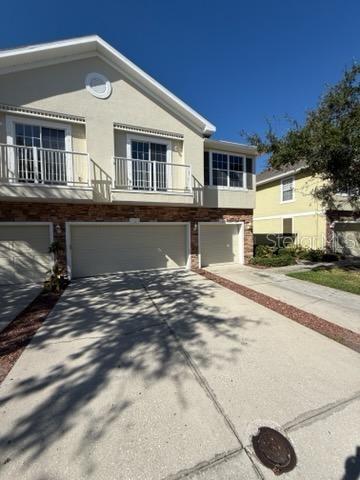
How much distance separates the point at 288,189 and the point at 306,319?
13465 millimetres

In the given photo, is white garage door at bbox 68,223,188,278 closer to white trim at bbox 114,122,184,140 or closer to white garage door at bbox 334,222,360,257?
white trim at bbox 114,122,184,140

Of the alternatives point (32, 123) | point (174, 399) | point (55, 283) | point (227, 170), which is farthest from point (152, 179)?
point (174, 399)

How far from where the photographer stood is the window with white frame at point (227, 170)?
440 inches

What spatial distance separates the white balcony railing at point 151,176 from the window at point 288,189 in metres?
9.68

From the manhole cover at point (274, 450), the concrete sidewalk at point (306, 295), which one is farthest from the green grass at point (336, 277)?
the manhole cover at point (274, 450)

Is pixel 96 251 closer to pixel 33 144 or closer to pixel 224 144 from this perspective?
pixel 33 144

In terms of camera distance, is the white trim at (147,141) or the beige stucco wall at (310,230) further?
the beige stucco wall at (310,230)

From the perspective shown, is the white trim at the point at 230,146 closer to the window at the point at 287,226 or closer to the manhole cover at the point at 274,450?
the window at the point at 287,226

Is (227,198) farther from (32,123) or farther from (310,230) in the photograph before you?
(32,123)

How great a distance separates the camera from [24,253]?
836 cm

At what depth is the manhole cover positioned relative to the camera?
1.97 meters

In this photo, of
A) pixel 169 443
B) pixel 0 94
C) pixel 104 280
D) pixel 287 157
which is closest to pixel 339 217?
pixel 287 157

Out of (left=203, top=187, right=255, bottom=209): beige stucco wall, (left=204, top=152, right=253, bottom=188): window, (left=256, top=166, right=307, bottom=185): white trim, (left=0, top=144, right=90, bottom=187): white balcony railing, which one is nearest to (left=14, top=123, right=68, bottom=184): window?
(left=0, top=144, right=90, bottom=187): white balcony railing

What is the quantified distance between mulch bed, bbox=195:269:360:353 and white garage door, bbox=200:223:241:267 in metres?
3.82
